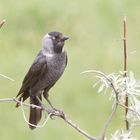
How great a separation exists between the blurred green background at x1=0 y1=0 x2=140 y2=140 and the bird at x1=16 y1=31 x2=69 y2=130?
248 cm

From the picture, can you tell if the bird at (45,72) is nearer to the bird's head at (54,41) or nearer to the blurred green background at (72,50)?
the bird's head at (54,41)

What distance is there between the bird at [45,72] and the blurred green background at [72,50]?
8.13 feet

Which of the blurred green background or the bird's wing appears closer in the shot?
the bird's wing

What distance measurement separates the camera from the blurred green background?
6434mm

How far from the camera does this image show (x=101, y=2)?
893cm

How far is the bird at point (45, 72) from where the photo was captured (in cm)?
335

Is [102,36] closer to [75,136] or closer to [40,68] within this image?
[75,136]

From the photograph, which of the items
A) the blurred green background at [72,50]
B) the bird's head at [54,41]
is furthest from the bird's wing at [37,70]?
the blurred green background at [72,50]

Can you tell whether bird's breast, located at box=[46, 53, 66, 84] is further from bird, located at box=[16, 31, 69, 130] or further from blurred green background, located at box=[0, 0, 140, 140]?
blurred green background, located at box=[0, 0, 140, 140]

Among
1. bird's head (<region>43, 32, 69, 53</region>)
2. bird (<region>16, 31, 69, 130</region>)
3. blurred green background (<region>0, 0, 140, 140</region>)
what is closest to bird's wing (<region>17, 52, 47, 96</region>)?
bird (<region>16, 31, 69, 130</region>)

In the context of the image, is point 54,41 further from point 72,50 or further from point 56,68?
point 72,50

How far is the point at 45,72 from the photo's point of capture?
359 cm

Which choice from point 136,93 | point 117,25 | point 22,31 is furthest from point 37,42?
point 136,93

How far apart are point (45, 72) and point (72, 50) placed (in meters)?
4.33
